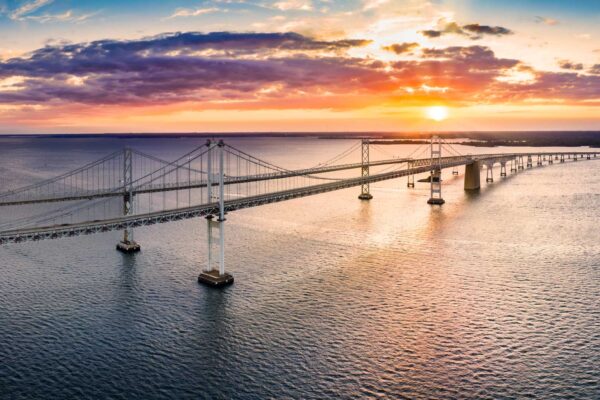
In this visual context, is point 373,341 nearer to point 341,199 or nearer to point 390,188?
point 341,199

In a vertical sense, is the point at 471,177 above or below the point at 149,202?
above

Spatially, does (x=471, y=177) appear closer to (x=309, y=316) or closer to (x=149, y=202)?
(x=149, y=202)

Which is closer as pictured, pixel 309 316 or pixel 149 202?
pixel 309 316

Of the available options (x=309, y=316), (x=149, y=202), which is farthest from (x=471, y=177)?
(x=309, y=316)

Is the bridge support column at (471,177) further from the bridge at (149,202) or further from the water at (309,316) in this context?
the water at (309,316)

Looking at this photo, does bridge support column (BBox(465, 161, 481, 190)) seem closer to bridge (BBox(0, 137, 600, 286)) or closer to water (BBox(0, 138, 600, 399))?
bridge (BBox(0, 137, 600, 286))

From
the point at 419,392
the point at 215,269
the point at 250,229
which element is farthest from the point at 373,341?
the point at 250,229

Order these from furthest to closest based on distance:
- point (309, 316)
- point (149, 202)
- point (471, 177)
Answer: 1. point (471, 177)
2. point (149, 202)
3. point (309, 316)

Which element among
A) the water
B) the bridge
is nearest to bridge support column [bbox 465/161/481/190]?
the bridge

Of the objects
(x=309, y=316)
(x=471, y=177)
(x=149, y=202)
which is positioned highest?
(x=471, y=177)
